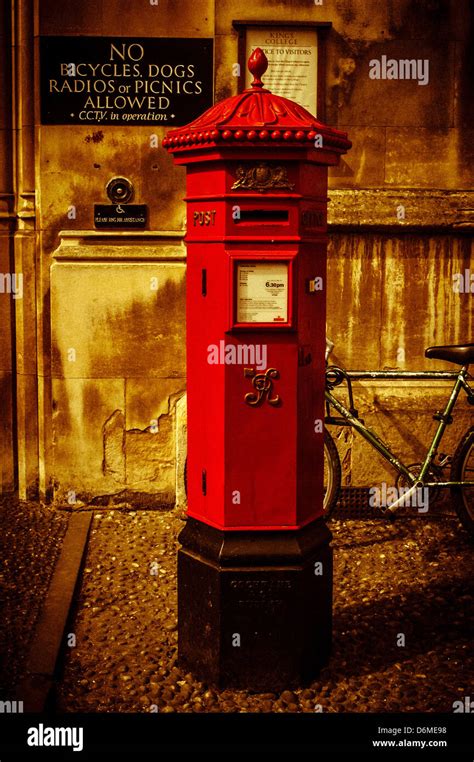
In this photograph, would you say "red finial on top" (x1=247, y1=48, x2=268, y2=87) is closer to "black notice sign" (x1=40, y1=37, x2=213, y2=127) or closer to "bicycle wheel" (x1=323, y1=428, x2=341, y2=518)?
"black notice sign" (x1=40, y1=37, x2=213, y2=127)

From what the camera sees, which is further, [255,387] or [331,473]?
[331,473]

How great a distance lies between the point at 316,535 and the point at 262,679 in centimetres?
66

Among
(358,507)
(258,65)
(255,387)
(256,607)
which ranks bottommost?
(358,507)

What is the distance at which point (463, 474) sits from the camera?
632 cm

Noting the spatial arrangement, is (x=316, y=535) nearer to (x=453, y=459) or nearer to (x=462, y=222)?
(x=453, y=459)

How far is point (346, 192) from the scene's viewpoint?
6863 mm

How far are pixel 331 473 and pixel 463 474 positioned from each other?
829 millimetres

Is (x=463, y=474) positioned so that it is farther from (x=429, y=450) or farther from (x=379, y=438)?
(x=379, y=438)

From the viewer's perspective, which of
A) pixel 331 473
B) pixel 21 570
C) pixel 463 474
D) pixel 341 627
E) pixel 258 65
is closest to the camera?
pixel 258 65

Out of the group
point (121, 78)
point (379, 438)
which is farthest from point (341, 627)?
point (121, 78)

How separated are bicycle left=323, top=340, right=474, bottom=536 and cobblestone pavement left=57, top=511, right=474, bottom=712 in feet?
0.83

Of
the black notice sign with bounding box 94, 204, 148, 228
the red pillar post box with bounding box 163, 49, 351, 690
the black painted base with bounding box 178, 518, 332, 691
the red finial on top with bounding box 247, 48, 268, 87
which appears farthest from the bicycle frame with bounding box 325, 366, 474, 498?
the red finial on top with bounding box 247, 48, 268, 87

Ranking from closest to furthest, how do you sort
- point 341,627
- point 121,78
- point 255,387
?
point 255,387 < point 341,627 < point 121,78

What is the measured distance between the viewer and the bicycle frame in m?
6.29
